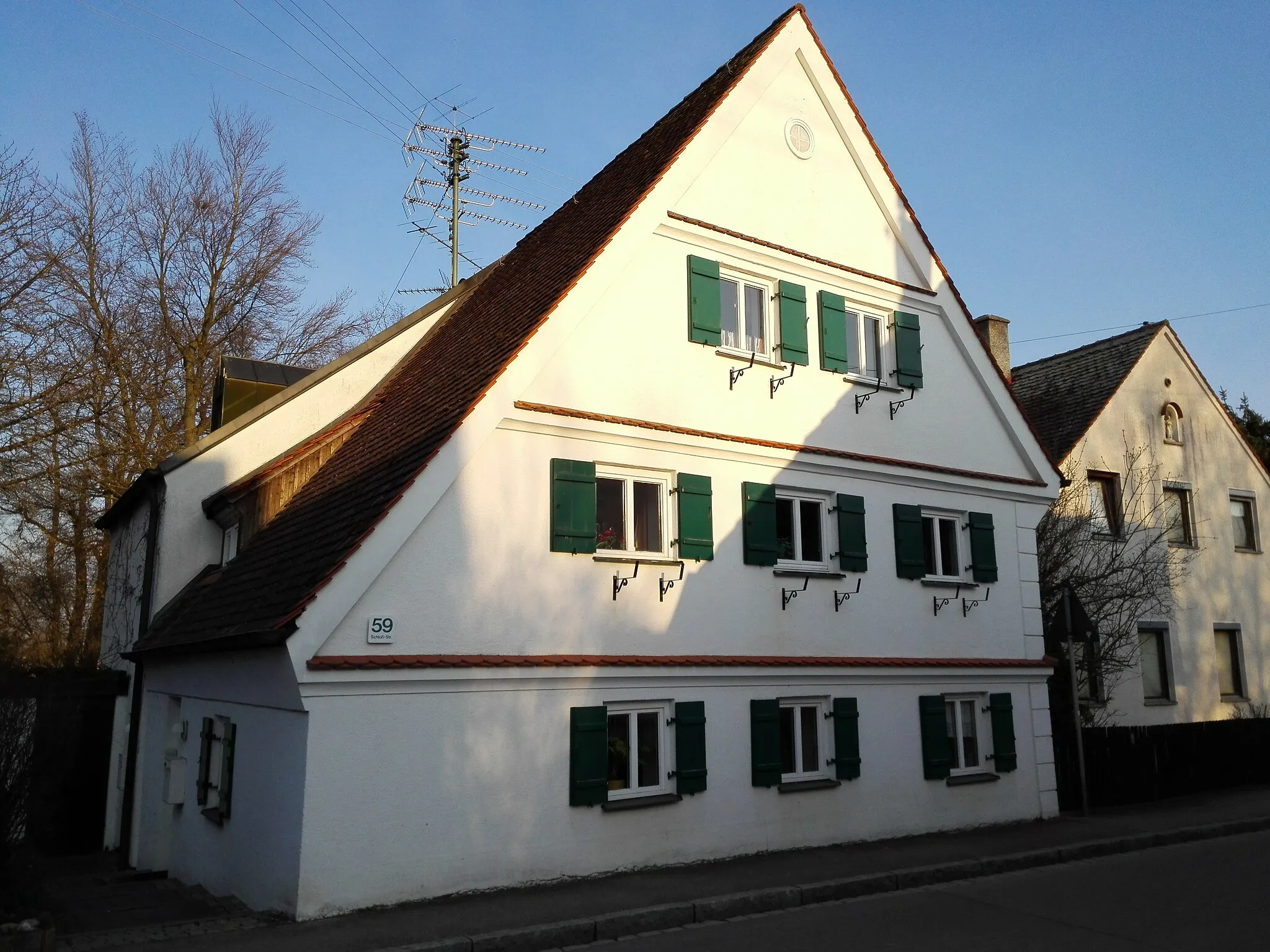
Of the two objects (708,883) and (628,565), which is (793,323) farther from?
(708,883)

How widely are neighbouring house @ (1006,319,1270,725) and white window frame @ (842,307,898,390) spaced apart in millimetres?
9034

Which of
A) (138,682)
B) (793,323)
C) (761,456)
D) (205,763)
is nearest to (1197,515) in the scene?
(793,323)

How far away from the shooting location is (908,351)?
14.5m

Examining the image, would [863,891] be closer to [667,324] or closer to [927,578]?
[927,578]

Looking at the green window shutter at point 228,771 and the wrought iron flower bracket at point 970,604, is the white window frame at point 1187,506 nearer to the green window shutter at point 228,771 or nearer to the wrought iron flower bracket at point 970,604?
the wrought iron flower bracket at point 970,604

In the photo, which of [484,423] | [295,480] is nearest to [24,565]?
[295,480]

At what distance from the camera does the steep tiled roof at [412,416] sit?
1000 centimetres

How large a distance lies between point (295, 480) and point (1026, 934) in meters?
9.75

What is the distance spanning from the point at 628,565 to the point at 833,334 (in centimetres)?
455

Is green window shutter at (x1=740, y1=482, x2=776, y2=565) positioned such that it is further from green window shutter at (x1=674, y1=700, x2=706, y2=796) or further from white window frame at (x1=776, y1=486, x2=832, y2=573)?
green window shutter at (x1=674, y1=700, x2=706, y2=796)

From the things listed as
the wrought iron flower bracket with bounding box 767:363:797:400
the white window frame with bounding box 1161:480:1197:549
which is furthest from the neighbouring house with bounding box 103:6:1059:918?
the white window frame with bounding box 1161:480:1197:549

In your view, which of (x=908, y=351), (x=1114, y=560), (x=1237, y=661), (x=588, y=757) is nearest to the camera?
(x=588, y=757)

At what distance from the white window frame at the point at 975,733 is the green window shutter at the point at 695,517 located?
4378 millimetres

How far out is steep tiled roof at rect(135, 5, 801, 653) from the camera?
10.0 m
